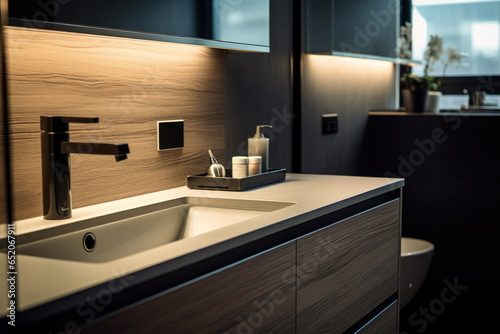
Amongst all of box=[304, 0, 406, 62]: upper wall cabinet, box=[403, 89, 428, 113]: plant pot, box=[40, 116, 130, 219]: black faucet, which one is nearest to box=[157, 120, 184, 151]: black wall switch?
box=[40, 116, 130, 219]: black faucet

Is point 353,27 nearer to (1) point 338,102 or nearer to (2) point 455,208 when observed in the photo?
(1) point 338,102

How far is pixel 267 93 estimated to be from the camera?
8.48 feet

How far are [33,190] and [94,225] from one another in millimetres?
178

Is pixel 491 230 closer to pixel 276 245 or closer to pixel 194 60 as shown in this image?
pixel 194 60

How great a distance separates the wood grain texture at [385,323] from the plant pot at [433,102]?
175 cm

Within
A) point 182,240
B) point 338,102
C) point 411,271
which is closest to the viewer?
point 182,240

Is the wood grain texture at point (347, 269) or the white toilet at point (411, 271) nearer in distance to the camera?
the wood grain texture at point (347, 269)

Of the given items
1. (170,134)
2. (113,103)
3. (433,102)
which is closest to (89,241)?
(113,103)

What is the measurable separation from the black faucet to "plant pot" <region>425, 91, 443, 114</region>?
2.62m

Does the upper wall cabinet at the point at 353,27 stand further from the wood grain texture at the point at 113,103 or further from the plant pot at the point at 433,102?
the wood grain texture at the point at 113,103

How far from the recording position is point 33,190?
1.53m

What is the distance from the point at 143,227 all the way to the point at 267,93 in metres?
1.11

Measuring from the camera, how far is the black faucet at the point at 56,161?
1.44 meters

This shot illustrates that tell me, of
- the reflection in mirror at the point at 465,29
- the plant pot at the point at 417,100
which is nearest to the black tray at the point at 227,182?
the plant pot at the point at 417,100
